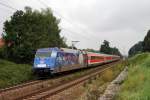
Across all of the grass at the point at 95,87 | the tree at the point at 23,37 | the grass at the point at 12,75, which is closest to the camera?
the grass at the point at 95,87

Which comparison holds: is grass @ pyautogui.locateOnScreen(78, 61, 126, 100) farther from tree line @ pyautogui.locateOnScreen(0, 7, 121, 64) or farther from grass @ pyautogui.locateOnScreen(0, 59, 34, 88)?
tree line @ pyautogui.locateOnScreen(0, 7, 121, 64)

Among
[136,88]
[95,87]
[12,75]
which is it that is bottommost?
[95,87]

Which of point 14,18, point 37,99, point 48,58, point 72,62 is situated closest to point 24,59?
point 14,18

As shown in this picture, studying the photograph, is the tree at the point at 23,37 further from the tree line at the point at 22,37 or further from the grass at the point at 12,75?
the grass at the point at 12,75

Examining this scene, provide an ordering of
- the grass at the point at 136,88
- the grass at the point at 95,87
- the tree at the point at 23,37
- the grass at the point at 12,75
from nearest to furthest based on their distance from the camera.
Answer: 1. the grass at the point at 136,88
2. the grass at the point at 95,87
3. the grass at the point at 12,75
4. the tree at the point at 23,37

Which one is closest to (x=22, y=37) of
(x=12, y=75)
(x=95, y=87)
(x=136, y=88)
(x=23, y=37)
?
(x=23, y=37)

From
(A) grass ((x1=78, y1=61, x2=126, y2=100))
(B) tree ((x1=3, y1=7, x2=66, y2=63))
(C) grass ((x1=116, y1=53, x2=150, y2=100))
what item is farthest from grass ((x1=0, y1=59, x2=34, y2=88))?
(B) tree ((x1=3, y1=7, x2=66, y2=63))

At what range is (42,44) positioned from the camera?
161ft

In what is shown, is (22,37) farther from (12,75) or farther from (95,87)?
(95,87)

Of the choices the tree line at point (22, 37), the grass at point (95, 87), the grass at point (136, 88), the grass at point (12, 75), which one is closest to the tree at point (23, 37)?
the tree line at point (22, 37)

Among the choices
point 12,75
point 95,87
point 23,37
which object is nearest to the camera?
point 95,87

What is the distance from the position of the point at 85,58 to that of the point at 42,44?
758cm

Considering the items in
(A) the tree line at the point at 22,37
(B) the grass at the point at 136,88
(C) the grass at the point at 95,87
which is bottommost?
(C) the grass at the point at 95,87

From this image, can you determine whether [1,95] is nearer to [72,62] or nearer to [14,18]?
[72,62]
